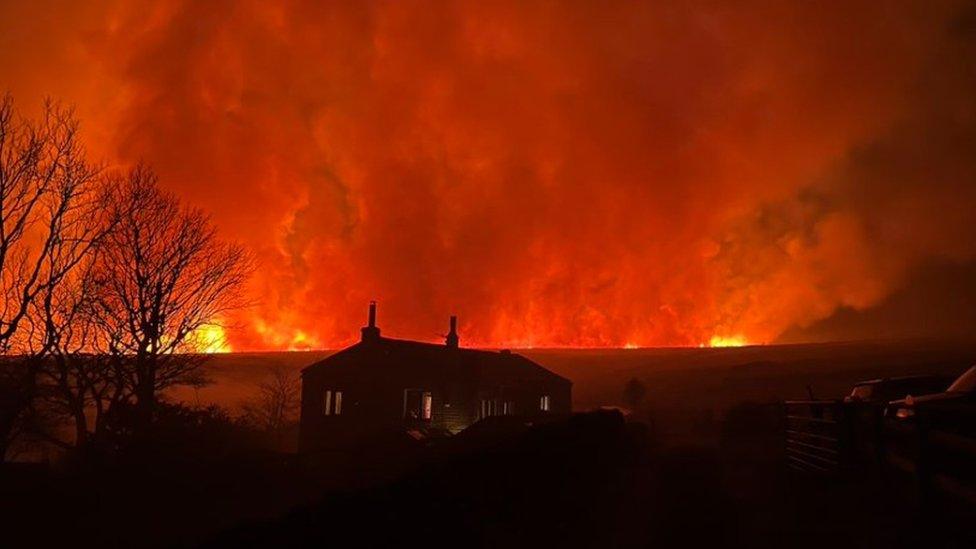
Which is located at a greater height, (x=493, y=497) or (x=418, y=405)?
(x=418, y=405)

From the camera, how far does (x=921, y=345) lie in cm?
8919

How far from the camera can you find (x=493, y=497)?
29.9 feet

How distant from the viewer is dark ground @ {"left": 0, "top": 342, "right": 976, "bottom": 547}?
757 centimetres

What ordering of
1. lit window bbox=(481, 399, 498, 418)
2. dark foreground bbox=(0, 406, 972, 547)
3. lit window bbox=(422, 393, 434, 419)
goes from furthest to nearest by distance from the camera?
lit window bbox=(481, 399, 498, 418)
lit window bbox=(422, 393, 434, 419)
dark foreground bbox=(0, 406, 972, 547)

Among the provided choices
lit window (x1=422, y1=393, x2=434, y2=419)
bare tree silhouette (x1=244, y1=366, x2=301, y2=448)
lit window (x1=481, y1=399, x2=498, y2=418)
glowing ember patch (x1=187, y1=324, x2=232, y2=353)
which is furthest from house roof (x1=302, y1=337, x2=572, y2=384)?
glowing ember patch (x1=187, y1=324, x2=232, y2=353)

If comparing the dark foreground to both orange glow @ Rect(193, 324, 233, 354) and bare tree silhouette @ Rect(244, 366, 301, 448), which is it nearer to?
orange glow @ Rect(193, 324, 233, 354)

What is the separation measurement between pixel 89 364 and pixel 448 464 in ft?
72.1

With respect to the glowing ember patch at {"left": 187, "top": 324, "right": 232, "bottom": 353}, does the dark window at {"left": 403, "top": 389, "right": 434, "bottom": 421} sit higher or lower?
lower

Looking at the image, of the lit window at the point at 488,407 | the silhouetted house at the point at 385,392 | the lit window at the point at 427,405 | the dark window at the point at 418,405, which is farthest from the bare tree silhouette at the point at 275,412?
the lit window at the point at 488,407

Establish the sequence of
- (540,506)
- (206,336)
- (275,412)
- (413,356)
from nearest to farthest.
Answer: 1. (540,506)
2. (206,336)
3. (413,356)
4. (275,412)

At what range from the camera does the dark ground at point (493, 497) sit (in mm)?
7574

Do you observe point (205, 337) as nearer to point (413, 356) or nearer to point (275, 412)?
point (413, 356)

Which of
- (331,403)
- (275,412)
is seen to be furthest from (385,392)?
(275,412)

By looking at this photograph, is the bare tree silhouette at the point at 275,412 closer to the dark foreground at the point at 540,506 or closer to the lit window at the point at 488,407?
the lit window at the point at 488,407
